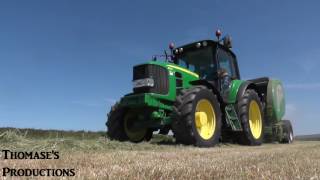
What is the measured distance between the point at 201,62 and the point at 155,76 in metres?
2.12

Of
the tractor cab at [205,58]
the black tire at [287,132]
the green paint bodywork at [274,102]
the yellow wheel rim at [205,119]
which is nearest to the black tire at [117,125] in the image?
the yellow wheel rim at [205,119]

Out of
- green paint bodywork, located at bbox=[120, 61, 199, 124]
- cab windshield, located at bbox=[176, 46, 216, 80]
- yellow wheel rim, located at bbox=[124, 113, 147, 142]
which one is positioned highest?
cab windshield, located at bbox=[176, 46, 216, 80]

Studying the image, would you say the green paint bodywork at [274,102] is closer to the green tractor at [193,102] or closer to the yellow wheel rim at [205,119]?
the green tractor at [193,102]

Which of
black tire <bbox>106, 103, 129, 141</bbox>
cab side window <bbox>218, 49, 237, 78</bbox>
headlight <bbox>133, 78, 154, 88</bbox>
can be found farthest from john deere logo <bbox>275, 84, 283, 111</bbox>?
headlight <bbox>133, 78, 154, 88</bbox>

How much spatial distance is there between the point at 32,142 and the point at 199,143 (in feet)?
11.8

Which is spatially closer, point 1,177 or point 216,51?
point 1,177

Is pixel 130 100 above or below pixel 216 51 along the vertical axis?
below

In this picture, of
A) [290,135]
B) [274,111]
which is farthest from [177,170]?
[290,135]

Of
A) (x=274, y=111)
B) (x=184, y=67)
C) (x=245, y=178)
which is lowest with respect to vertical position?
(x=245, y=178)

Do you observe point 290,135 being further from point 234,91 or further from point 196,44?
point 196,44

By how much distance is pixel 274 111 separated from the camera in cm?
1339

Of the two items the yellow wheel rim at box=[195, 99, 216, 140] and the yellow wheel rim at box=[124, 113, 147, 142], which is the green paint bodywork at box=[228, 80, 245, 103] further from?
the yellow wheel rim at box=[124, 113, 147, 142]

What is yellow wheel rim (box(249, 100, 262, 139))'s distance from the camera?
12.2m

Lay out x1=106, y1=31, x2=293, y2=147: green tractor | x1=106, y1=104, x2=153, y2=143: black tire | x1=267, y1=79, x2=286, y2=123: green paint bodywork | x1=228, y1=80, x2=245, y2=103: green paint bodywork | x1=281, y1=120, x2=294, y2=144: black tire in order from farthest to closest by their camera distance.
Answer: x1=281, y1=120, x2=294, y2=144: black tire < x1=267, y1=79, x2=286, y2=123: green paint bodywork < x1=228, y1=80, x2=245, y2=103: green paint bodywork < x1=106, y1=104, x2=153, y2=143: black tire < x1=106, y1=31, x2=293, y2=147: green tractor
